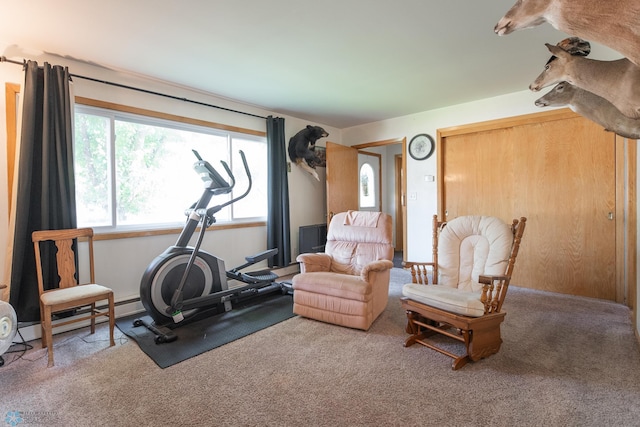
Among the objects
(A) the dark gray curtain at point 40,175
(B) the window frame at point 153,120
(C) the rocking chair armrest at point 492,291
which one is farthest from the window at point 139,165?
(C) the rocking chair armrest at point 492,291

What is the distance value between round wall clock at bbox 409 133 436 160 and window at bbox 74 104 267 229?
8.56ft

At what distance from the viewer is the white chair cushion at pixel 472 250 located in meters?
2.36

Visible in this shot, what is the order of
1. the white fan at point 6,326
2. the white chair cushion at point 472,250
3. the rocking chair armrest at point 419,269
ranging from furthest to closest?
the rocking chair armrest at point 419,269
the white chair cushion at point 472,250
the white fan at point 6,326

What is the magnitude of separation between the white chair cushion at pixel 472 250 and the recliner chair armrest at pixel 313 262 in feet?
3.91

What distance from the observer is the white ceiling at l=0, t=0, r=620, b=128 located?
213cm

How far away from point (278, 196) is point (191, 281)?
6.12 ft

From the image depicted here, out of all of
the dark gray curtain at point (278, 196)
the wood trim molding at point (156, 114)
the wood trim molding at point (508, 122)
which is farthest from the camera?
the dark gray curtain at point (278, 196)

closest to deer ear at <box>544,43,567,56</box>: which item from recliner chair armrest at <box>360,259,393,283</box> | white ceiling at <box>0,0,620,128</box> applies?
white ceiling at <box>0,0,620,128</box>

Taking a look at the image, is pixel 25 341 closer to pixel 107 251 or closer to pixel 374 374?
pixel 107 251

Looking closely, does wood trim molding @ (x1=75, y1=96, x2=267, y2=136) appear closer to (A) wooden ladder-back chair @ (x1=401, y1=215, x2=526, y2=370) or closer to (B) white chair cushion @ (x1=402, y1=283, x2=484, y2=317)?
(A) wooden ladder-back chair @ (x1=401, y1=215, x2=526, y2=370)

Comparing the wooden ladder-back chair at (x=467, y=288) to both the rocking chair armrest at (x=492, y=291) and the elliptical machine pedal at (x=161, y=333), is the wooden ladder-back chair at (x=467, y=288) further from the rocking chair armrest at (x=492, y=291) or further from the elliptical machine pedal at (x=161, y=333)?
the elliptical machine pedal at (x=161, y=333)

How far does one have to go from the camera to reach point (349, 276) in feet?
9.30

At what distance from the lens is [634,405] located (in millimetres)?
1657

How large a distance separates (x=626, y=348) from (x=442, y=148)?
307 cm
